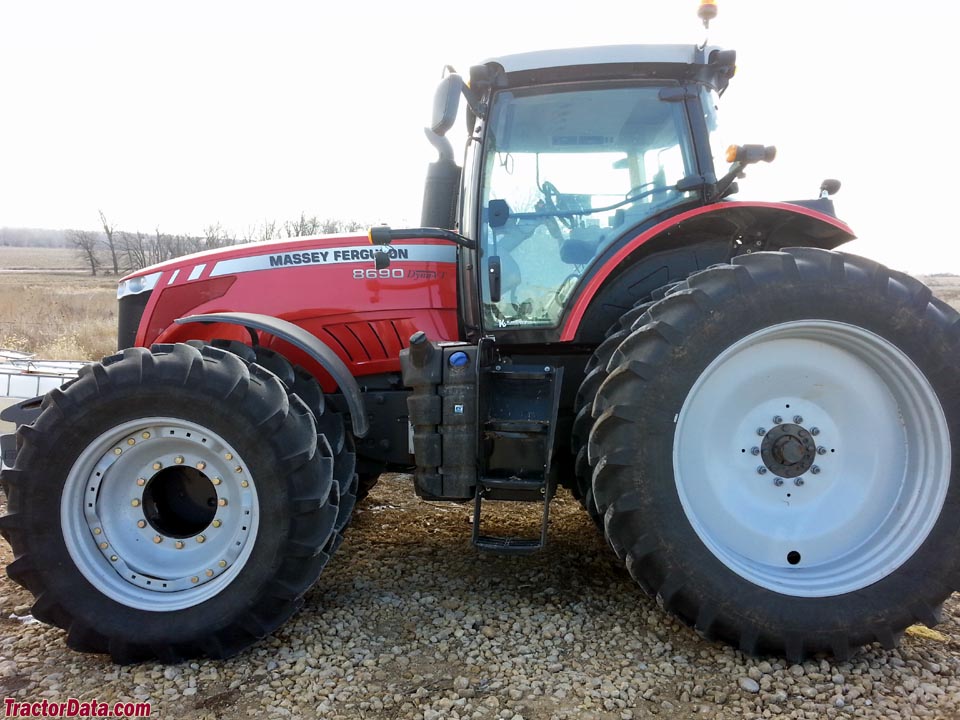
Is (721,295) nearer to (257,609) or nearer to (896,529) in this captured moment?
(896,529)

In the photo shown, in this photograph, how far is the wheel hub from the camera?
2588 millimetres

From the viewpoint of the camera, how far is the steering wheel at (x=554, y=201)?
3027mm

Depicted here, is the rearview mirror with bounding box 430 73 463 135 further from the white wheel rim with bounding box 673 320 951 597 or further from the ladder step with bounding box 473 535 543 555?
the ladder step with bounding box 473 535 543 555

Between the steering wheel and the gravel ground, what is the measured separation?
1642mm

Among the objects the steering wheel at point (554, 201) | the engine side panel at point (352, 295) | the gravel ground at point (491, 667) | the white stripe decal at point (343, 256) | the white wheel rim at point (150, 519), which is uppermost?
the steering wheel at point (554, 201)

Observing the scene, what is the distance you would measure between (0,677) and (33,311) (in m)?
Answer: 16.0

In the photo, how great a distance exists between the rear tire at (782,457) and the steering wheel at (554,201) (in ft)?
2.34

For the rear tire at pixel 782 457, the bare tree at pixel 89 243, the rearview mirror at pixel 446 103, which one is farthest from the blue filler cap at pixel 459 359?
the bare tree at pixel 89 243

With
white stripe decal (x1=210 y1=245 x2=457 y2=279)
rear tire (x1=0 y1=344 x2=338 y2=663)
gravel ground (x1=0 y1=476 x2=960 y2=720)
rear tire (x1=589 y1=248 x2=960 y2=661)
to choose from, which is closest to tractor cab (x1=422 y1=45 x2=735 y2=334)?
white stripe decal (x1=210 y1=245 x2=457 y2=279)

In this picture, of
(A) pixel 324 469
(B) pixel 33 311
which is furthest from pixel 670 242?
(B) pixel 33 311

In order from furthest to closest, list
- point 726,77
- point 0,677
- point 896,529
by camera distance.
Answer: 1. point 726,77
2. point 896,529
3. point 0,677

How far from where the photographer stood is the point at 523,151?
10.1 feet

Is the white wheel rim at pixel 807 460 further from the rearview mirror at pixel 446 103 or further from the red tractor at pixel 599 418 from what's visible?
the rearview mirror at pixel 446 103

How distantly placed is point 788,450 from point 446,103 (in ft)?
6.20
